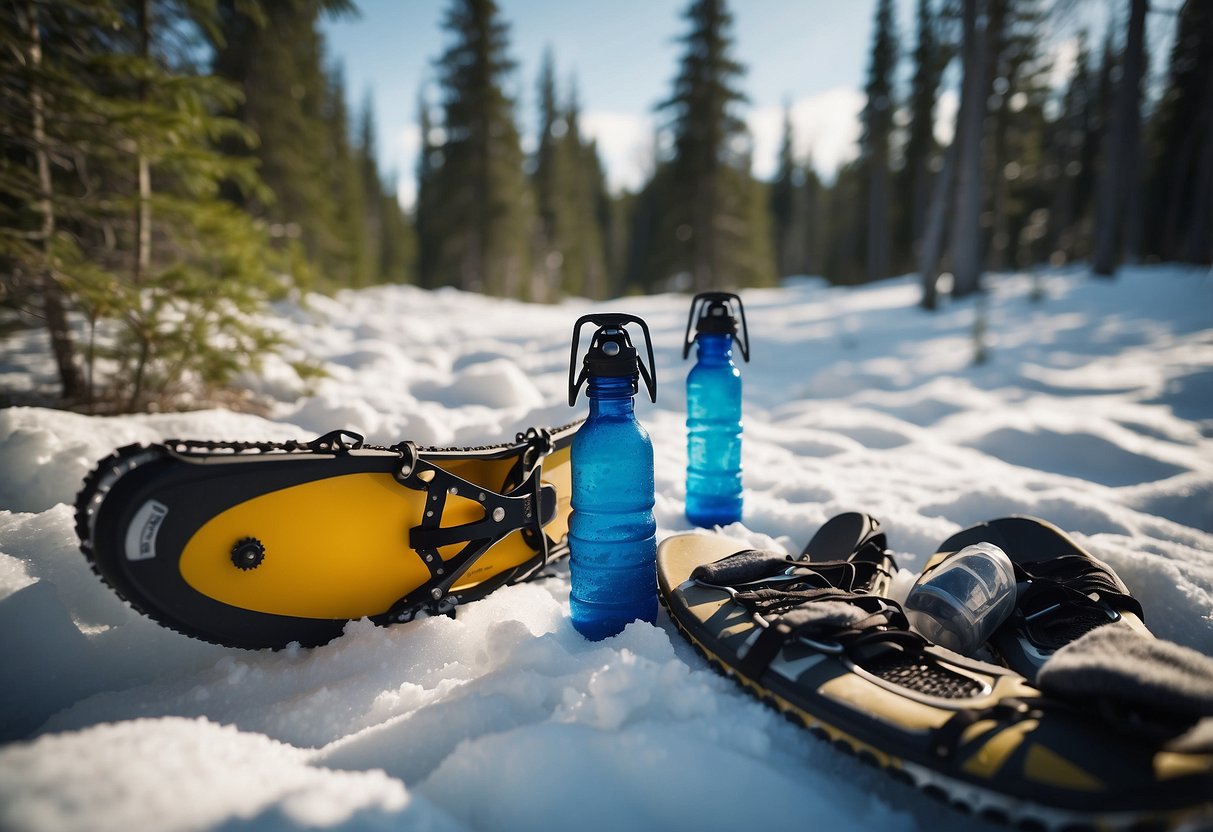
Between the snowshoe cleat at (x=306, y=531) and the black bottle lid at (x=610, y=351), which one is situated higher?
the black bottle lid at (x=610, y=351)

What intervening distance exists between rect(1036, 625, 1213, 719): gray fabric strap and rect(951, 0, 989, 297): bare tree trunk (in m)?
10.3

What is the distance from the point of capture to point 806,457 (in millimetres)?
3646

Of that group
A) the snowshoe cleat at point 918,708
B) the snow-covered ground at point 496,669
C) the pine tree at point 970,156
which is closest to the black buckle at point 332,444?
the snow-covered ground at point 496,669

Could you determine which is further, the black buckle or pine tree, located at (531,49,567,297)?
pine tree, located at (531,49,567,297)

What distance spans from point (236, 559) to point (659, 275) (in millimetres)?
24340

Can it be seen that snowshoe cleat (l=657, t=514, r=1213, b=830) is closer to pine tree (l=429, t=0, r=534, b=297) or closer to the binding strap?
the binding strap

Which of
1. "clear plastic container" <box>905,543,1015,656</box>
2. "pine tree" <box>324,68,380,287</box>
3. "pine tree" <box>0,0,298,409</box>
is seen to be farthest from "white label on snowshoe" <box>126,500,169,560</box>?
"pine tree" <box>324,68,380,287</box>

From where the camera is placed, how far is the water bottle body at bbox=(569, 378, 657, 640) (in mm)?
1667

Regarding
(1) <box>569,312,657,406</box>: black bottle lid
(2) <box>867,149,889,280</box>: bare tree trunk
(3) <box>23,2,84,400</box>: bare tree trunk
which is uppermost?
(2) <box>867,149,889,280</box>: bare tree trunk

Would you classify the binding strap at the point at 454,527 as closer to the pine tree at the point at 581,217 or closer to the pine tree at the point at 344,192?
the pine tree at the point at 344,192

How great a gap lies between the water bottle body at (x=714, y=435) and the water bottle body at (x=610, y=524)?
0.88 meters

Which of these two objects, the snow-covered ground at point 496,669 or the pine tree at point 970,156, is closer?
the snow-covered ground at point 496,669

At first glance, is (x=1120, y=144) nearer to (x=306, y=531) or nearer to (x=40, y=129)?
(x=306, y=531)

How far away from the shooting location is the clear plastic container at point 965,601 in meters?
1.57
